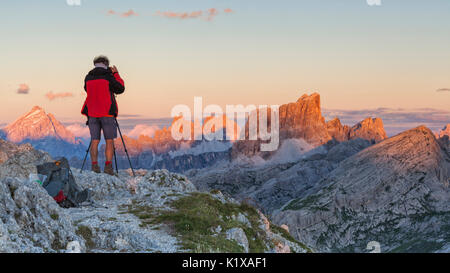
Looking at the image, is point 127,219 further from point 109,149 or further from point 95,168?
point 95,168

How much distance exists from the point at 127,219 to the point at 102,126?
32.8 ft

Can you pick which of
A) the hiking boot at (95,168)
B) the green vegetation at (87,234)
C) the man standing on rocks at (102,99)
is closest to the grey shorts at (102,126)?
the man standing on rocks at (102,99)

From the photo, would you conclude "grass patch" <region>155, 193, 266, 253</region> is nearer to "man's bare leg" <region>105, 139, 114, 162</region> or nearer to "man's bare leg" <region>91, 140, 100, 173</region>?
"man's bare leg" <region>105, 139, 114, 162</region>

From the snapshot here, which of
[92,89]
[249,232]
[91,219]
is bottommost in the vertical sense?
[249,232]

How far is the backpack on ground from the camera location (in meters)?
28.3

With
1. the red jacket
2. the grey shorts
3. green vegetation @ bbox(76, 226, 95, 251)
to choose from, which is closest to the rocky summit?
green vegetation @ bbox(76, 226, 95, 251)

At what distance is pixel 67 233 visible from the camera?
1908cm

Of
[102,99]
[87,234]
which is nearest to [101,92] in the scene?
[102,99]
